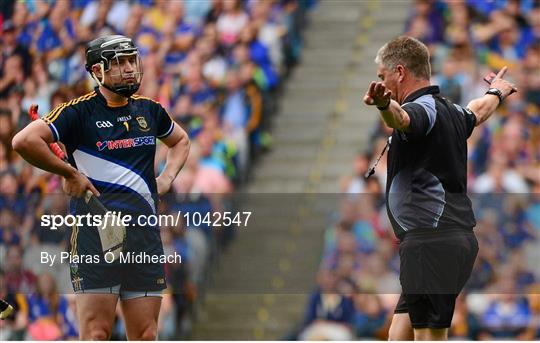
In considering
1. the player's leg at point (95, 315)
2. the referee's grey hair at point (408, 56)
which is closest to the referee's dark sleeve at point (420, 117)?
the referee's grey hair at point (408, 56)

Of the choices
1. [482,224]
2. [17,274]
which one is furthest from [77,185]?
[482,224]

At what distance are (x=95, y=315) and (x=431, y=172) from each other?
1845 mm

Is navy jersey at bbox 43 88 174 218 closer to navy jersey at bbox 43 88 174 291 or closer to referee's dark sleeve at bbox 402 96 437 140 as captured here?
navy jersey at bbox 43 88 174 291

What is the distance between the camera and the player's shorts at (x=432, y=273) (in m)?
7.08

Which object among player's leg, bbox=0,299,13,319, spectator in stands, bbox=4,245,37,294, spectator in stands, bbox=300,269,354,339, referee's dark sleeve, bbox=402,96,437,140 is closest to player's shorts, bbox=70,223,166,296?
player's leg, bbox=0,299,13,319

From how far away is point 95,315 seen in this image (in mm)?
7340

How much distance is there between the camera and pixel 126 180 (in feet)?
24.4

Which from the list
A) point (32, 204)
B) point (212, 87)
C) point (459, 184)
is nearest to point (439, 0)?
point (212, 87)

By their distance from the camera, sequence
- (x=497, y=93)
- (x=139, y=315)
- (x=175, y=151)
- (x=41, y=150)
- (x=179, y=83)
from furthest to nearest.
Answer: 1. (x=179, y=83)
2. (x=175, y=151)
3. (x=497, y=93)
4. (x=139, y=315)
5. (x=41, y=150)

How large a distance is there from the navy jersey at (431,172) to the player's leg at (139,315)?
1.35m

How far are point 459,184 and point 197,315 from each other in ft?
18.1

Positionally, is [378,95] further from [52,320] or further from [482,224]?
[52,320]

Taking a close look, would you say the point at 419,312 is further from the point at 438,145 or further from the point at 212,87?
the point at 212,87

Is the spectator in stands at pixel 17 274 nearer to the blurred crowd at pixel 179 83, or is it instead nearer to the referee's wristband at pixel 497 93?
the blurred crowd at pixel 179 83
